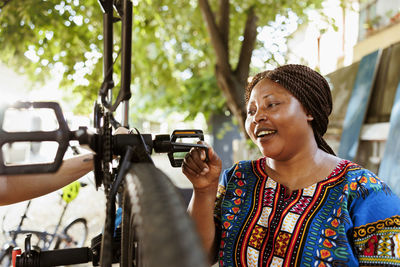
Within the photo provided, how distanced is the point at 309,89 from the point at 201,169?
485 mm

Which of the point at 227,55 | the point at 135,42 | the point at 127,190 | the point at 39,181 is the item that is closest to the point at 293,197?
the point at 127,190

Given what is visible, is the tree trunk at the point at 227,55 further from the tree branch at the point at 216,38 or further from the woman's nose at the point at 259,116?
the woman's nose at the point at 259,116

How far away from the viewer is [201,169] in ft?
3.96

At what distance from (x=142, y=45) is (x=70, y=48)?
1252 millimetres

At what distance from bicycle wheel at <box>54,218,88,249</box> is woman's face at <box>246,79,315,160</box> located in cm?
260

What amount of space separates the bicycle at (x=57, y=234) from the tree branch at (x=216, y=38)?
2213mm

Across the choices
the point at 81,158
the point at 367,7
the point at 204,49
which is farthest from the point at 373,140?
the point at 367,7

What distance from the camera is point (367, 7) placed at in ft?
22.8

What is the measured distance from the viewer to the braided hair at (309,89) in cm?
127

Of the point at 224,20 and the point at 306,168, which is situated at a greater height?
the point at 224,20

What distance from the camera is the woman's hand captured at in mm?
1173

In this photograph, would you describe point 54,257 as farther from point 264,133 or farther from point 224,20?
point 224,20

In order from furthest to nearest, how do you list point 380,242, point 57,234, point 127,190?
point 57,234, point 380,242, point 127,190

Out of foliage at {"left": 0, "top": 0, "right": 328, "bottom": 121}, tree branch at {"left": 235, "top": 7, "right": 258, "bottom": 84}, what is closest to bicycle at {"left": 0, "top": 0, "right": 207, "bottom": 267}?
foliage at {"left": 0, "top": 0, "right": 328, "bottom": 121}
